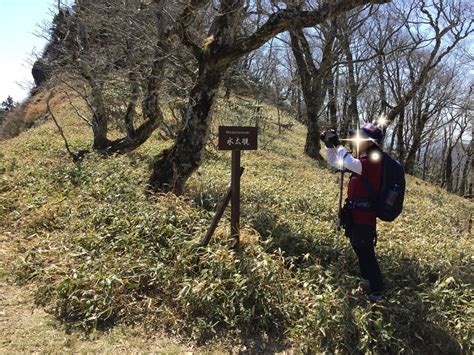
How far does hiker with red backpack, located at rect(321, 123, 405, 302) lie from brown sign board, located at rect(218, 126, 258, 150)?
42.5 inches

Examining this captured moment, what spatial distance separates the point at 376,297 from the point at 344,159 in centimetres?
162

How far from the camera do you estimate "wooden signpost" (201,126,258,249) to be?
511 centimetres

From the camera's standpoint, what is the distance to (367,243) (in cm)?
464

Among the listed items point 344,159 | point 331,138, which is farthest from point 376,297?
point 331,138

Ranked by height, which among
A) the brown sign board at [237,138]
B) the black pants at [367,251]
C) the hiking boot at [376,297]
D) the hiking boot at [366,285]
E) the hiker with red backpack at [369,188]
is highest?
the brown sign board at [237,138]

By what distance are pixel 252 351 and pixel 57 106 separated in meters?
24.0

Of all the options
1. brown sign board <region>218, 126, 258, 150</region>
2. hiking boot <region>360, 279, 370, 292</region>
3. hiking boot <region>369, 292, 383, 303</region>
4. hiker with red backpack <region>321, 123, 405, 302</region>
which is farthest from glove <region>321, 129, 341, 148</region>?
hiking boot <region>369, 292, 383, 303</region>

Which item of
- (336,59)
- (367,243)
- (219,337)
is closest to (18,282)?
(219,337)

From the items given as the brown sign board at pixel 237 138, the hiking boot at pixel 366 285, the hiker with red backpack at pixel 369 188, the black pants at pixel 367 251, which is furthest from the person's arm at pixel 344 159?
the hiking boot at pixel 366 285

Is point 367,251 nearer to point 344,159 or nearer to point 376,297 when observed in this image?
point 376,297

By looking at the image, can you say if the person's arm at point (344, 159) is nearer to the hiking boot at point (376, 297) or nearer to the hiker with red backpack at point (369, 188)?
the hiker with red backpack at point (369, 188)

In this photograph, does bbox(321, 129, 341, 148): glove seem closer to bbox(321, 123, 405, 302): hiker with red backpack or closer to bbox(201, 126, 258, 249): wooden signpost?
bbox(321, 123, 405, 302): hiker with red backpack

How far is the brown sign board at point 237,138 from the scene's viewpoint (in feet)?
16.9

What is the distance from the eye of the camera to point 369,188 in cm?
453
